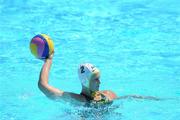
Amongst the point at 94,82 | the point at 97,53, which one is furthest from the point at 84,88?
the point at 97,53

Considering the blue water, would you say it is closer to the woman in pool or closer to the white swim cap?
the woman in pool

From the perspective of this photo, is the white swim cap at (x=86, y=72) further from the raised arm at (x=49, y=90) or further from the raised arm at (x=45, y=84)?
the raised arm at (x=45, y=84)

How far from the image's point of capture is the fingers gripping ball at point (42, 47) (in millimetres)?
6562

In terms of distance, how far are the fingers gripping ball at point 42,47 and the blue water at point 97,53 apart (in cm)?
70

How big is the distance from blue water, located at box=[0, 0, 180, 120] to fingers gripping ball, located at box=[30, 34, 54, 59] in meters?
0.70

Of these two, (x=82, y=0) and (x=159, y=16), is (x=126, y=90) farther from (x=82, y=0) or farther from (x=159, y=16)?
(x=82, y=0)

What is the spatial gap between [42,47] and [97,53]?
329cm

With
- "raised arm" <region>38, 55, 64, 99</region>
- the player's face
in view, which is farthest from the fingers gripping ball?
the player's face

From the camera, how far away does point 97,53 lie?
9836 millimetres

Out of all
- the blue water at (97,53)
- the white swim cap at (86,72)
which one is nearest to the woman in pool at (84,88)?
the white swim cap at (86,72)

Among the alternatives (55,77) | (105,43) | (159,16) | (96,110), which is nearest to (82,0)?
(159,16)

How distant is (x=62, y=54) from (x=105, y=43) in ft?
3.20

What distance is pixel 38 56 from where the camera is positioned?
21.9 feet

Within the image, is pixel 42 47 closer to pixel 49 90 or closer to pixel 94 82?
pixel 49 90
